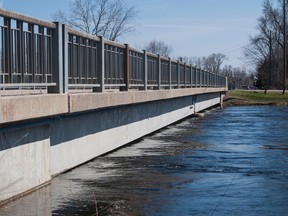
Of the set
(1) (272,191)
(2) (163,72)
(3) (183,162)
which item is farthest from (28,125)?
(2) (163,72)

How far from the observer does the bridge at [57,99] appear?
8969 millimetres

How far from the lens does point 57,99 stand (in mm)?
10133

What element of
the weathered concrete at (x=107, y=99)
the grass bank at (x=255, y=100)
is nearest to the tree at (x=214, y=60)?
the grass bank at (x=255, y=100)

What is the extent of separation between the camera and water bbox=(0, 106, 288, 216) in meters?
8.50

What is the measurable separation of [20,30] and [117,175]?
3.78m

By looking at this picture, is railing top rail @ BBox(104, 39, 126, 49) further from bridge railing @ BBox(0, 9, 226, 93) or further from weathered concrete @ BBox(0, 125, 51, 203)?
weathered concrete @ BBox(0, 125, 51, 203)

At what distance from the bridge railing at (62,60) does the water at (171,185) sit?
1.79m

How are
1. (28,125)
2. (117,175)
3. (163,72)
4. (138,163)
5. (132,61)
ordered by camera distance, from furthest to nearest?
(163,72), (132,61), (138,163), (117,175), (28,125)

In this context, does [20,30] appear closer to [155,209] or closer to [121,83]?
[155,209]

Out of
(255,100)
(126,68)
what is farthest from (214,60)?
(126,68)

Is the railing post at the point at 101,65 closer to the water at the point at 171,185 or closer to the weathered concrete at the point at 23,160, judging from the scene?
the water at the point at 171,185

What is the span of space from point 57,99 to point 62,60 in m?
1.29

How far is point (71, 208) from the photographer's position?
8508 millimetres

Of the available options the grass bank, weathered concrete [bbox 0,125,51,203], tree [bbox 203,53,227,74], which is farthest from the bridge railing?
tree [bbox 203,53,227,74]
